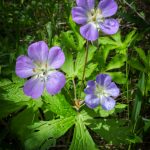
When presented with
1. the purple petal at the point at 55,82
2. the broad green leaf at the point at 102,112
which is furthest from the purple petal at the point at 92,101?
the purple petal at the point at 55,82

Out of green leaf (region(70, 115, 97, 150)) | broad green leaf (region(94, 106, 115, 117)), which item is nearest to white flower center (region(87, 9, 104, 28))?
broad green leaf (region(94, 106, 115, 117))

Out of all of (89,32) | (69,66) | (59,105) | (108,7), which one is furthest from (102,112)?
(108,7)

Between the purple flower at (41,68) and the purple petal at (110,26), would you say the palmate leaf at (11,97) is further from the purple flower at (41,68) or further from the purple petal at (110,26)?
the purple petal at (110,26)

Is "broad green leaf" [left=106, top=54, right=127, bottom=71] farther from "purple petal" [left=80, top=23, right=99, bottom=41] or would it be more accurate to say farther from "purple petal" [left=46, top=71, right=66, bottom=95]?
"purple petal" [left=46, top=71, right=66, bottom=95]

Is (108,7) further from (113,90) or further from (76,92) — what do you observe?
(76,92)

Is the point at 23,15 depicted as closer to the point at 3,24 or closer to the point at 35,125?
the point at 3,24
